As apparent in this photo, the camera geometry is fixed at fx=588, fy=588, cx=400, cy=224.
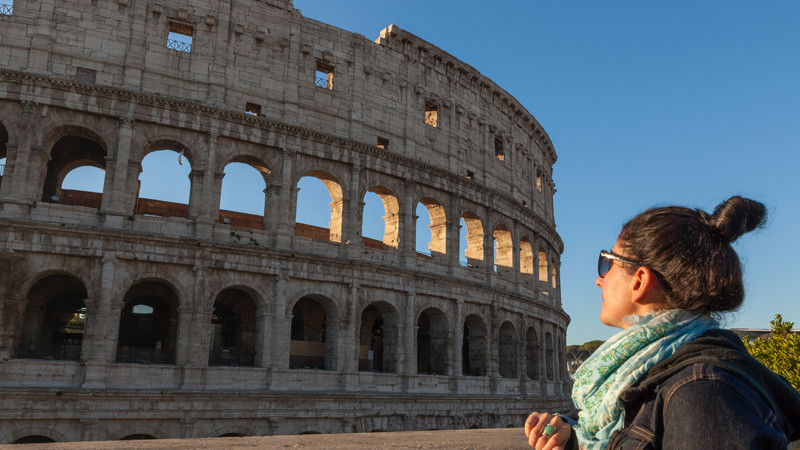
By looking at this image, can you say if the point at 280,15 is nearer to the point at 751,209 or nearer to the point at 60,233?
the point at 60,233

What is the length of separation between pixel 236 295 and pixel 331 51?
9976 millimetres

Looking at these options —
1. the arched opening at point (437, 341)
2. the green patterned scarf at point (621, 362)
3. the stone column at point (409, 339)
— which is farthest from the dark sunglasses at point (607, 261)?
the arched opening at point (437, 341)

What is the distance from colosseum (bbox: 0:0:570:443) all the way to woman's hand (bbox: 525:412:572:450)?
16937 mm

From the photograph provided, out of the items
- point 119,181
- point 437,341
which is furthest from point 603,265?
point 437,341

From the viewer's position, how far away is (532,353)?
95.6ft

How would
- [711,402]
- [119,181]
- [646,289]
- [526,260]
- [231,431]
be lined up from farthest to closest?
[526,260] < [119,181] < [231,431] < [646,289] < [711,402]

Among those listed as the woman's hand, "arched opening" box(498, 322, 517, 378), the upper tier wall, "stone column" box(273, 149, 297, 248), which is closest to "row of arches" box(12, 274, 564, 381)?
"arched opening" box(498, 322, 517, 378)

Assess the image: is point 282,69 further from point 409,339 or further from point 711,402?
point 711,402

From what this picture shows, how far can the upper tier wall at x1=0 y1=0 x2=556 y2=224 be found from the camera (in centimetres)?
1867

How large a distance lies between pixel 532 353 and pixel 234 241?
1653 centimetres

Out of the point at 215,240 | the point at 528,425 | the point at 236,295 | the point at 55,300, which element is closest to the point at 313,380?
the point at 236,295

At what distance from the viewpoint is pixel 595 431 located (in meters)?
2.05

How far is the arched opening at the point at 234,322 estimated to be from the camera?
67.8 feet

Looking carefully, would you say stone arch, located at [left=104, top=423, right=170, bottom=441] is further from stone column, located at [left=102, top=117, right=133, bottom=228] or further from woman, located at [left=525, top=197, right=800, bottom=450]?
woman, located at [left=525, top=197, right=800, bottom=450]
